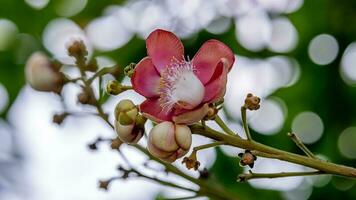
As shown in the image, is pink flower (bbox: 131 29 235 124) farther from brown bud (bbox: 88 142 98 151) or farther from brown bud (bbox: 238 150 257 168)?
brown bud (bbox: 88 142 98 151)

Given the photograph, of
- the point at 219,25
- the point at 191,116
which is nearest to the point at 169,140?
the point at 191,116

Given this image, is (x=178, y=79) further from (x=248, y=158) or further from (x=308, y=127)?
(x=308, y=127)

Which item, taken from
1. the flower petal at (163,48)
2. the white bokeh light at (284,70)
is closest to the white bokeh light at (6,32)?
the white bokeh light at (284,70)

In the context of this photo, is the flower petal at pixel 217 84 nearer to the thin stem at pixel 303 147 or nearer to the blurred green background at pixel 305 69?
the thin stem at pixel 303 147

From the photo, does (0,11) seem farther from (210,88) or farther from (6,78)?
(210,88)

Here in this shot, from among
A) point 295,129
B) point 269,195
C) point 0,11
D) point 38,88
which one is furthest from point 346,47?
point 0,11
